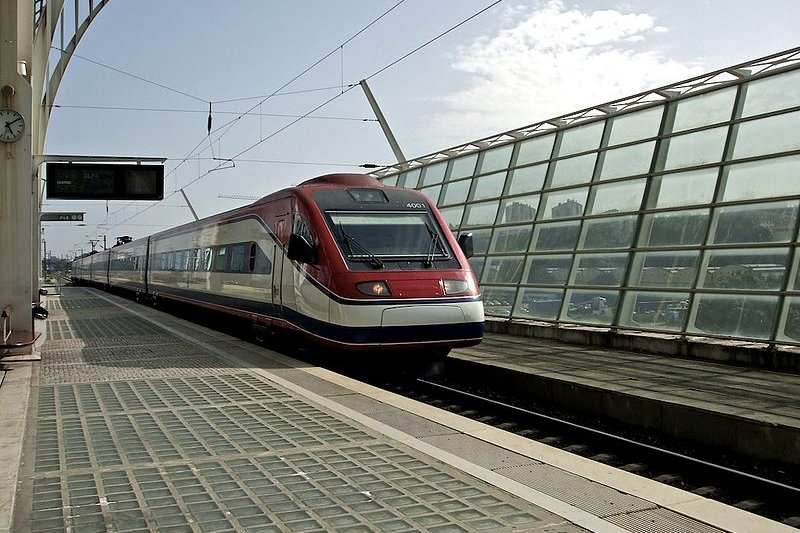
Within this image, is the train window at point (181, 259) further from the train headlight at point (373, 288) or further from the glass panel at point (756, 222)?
the glass panel at point (756, 222)

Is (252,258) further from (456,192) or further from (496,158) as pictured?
(456,192)

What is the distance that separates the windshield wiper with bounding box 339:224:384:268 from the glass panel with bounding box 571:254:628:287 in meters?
5.25

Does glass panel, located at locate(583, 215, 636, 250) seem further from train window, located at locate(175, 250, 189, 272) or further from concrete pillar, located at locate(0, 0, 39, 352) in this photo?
train window, located at locate(175, 250, 189, 272)

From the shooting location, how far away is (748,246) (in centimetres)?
1120

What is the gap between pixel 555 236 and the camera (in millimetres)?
15469

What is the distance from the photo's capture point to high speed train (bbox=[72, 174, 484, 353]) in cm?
961

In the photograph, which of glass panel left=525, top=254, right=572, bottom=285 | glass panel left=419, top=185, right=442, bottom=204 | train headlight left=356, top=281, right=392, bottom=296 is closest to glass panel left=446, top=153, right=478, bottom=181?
glass panel left=419, top=185, right=442, bottom=204

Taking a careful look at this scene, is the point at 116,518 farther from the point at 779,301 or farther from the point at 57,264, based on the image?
the point at 57,264

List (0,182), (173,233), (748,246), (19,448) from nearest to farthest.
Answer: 1. (19,448)
2. (0,182)
3. (748,246)
4. (173,233)

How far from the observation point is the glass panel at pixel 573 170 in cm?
1489

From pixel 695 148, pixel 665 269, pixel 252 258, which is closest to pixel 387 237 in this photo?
pixel 252 258

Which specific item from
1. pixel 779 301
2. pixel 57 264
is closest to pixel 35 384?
pixel 779 301

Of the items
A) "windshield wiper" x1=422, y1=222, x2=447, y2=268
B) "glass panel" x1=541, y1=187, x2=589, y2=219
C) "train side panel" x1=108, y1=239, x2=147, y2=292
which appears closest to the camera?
"windshield wiper" x1=422, y1=222, x2=447, y2=268

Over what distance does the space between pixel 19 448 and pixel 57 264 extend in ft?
609
